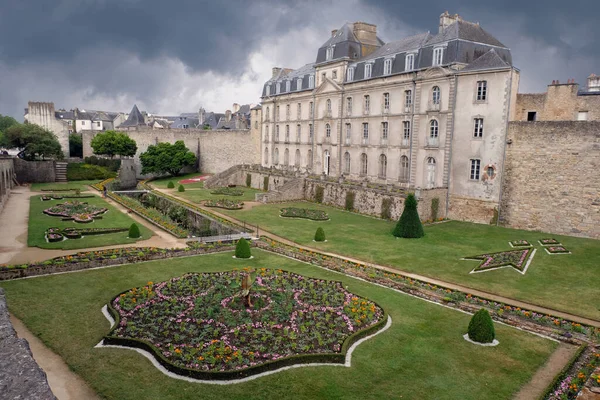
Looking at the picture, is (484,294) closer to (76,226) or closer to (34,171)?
(76,226)

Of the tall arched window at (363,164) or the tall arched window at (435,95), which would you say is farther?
the tall arched window at (363,164)

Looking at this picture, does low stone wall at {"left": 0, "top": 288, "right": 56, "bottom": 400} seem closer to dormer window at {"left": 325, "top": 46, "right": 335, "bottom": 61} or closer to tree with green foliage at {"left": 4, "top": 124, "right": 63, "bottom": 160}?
dormer window at {"left": 325, "top": 46, "right": 335, "bottom": 61}

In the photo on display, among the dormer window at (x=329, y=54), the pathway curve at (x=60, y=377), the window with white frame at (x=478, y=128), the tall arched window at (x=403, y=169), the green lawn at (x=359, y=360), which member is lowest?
the pathway curve at (x=60, y=377)

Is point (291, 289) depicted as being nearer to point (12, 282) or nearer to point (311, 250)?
point (311, 250)

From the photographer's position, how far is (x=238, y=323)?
12.3 meters

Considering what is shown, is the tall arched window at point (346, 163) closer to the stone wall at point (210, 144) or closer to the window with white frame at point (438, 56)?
the window with white frame at point (438, 56)

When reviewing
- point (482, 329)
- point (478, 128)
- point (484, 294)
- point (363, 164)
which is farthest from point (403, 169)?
point (482, 329)

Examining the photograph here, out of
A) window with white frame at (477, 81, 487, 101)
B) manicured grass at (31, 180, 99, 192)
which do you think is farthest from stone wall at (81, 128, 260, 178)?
window with white frame at (477, 81, 487, 101)

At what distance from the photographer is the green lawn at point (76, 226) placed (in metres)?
22.0

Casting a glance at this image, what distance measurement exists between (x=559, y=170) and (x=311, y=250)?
15477 mm

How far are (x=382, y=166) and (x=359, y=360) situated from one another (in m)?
27.8

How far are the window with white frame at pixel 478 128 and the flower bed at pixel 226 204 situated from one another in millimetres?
17781

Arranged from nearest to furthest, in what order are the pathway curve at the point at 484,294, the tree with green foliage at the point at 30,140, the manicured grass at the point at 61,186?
the pathway curve at the point at 484,294 → the manicured grass at the point at 61,186 → the tree with green foliage at the point at 30,140

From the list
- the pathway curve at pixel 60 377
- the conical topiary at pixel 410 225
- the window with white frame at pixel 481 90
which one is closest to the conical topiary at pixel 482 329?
the pathway curve at pixel 60 377
